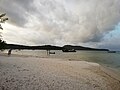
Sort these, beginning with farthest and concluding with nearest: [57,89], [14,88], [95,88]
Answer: [95,88] < [57,89] < [14,88]

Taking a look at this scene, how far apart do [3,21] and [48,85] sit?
39.2 ft

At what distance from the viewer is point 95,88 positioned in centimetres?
1429

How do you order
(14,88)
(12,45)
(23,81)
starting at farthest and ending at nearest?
(12,45)
(23,81)
(14,88)

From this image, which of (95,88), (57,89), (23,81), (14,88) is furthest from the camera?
(95,88)

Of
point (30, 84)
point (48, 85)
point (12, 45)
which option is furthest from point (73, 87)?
point (12, 45)

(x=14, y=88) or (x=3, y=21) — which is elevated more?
(x=3, y=21)

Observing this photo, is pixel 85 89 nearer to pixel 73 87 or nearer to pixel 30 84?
pixel 73 87

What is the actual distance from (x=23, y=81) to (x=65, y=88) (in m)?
3.24

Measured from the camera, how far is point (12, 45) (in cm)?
17550

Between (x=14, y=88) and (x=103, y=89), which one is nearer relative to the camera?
(x=14, y=88)

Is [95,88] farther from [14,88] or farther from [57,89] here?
[14,88]

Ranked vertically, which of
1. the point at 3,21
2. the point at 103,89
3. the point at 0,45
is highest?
the point at 3,21

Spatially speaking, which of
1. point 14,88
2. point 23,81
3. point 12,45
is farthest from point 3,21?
point 12,45

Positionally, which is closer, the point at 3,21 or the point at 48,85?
the point at 48,85
